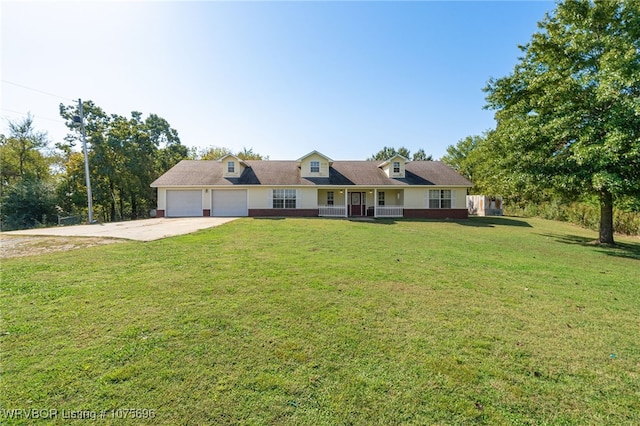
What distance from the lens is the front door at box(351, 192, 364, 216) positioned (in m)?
23.5

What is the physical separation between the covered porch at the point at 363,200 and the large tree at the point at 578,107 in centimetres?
962

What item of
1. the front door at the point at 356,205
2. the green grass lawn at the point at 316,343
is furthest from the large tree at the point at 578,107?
the front door at the point at 356,205

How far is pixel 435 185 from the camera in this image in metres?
22.1

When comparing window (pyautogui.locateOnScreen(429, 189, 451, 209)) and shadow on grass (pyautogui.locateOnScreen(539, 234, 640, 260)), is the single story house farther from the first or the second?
shadow on grass (pyautogui.locateOnScreen(539, 234, 640, 260))

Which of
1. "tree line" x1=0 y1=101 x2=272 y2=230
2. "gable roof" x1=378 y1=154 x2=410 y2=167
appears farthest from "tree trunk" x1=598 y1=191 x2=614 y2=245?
"tree line" x1=0 y1=101 x2=272 y2=230

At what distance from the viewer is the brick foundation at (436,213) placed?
73.3ft

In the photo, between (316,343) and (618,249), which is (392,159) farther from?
(316,343)

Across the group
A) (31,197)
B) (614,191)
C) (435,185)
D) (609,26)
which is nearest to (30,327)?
(614,191)

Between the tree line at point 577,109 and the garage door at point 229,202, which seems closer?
the tree line at point 577,109

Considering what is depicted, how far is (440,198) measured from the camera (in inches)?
885

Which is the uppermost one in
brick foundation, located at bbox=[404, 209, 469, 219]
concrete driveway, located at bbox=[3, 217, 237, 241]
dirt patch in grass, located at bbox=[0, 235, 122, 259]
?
brick foundation, located at bbox=[404, 209, 469, 219]

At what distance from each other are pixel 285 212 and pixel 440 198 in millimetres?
12928

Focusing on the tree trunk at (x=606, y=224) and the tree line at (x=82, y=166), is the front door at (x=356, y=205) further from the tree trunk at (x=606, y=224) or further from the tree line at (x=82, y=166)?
the tree line at (x=82, y=166)

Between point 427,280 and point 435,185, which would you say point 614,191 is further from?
point 435,185
